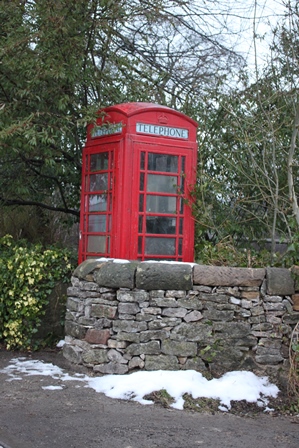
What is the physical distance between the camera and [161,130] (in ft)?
22.9

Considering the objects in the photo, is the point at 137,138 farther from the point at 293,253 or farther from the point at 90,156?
the point at 293,253

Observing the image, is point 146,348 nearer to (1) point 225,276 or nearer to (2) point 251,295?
(1) point 225,276

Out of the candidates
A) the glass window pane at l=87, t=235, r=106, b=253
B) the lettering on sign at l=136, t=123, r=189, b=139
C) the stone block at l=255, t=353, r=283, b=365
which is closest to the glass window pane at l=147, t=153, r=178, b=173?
the lettering on sign at l=136, t=123, r=189, b=139

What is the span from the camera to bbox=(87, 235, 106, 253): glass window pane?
7082 millimetres

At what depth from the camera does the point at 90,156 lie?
24.3 ft

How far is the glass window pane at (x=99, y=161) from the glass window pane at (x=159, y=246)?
3.28ft

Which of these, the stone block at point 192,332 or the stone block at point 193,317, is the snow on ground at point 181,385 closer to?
the stone block at point 192,332

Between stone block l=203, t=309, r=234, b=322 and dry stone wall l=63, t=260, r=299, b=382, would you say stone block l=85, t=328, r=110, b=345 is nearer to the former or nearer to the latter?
dry stone wall l=63, t=260, r=299, b=382

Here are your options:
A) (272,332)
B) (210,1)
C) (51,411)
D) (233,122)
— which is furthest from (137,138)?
(210,1)

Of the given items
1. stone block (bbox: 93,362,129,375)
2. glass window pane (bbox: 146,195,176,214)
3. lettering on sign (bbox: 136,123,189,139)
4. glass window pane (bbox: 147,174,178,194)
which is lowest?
stone block (bbox: 93,362,129,375)

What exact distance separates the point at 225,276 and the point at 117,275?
1105 mm

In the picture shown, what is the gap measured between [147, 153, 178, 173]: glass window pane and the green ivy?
1.71 m

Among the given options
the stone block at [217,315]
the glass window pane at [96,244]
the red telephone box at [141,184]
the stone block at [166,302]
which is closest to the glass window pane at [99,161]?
the red telephone box at [141,184]

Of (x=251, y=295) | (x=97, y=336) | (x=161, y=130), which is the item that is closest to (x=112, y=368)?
(x=97, y=336)
